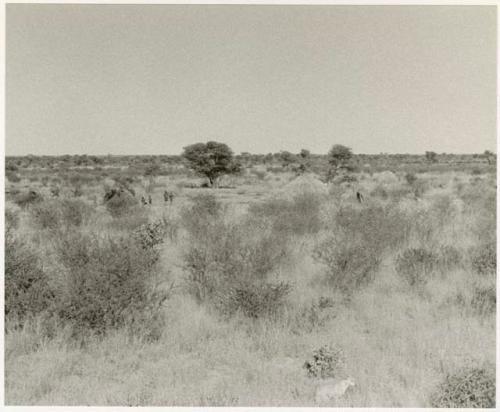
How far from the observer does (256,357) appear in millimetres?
5043

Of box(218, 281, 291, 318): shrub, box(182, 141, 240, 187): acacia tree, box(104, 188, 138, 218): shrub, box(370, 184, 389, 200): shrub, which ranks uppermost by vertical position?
box(182, 141, 240, 187): acacia tree

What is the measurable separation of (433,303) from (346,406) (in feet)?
8.99

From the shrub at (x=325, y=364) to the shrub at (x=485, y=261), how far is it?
4.04 meters

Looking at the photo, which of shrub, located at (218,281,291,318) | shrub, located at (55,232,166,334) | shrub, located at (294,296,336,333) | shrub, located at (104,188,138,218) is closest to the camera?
shrub, located at (55,232,166,334)

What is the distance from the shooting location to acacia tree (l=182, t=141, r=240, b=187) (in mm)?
27125

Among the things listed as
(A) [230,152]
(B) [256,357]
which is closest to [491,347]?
(B) [256,357]

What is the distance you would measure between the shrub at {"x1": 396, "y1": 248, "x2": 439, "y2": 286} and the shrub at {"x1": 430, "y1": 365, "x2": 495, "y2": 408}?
9.73 feet

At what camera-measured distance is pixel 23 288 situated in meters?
5.99

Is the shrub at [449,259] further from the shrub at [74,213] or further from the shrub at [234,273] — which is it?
the shrub at [74,213]

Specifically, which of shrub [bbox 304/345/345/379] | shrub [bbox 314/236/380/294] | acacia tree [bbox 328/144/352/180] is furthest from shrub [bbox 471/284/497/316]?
acacia tree [bbox 328/144/352/180]

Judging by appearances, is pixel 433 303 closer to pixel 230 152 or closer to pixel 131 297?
pixel 131 297

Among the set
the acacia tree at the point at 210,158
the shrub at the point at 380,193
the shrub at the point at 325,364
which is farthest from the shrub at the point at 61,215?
the acacia tree at the point at 210,158

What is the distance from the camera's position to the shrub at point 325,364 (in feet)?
15.3

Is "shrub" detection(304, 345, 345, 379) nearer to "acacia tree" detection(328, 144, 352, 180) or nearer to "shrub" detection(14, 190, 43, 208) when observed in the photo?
"shrub" detection(14, 190, 43, 208)
